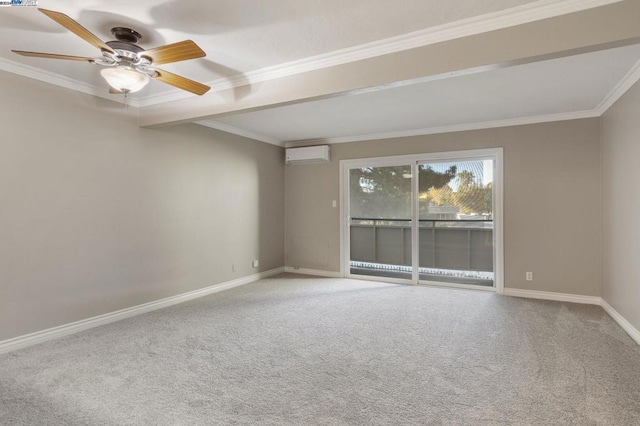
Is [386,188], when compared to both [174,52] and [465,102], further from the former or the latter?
[174,52]

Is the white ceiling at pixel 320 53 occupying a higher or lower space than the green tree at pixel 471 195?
higher

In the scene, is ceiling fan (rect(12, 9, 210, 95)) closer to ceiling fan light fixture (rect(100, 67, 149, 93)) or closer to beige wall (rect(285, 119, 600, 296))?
ceiling fan light fixture (rect(100, 67, 149, 93))

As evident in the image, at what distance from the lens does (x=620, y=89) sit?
11.1ft

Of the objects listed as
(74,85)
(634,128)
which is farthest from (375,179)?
(74,85)

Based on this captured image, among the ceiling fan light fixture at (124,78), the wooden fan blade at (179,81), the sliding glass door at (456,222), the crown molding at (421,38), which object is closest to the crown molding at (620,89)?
the sliding glass door at (456,222)

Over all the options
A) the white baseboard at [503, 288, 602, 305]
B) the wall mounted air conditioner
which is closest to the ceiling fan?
the wall mounted air conditioner

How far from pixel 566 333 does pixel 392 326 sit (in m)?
1.63

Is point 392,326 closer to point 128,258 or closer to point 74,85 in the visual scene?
point 128,258

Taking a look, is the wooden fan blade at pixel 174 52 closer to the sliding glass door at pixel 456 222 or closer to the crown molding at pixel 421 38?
the crown molding at pixel 421 38

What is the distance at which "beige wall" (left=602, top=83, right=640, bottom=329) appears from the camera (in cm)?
311

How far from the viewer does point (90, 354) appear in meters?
2.84

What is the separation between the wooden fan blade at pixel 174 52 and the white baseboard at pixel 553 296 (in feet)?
15.5

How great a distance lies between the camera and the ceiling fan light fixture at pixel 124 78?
237 cm

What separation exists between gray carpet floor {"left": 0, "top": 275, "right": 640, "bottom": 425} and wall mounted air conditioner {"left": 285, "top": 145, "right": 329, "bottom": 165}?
2818mm
